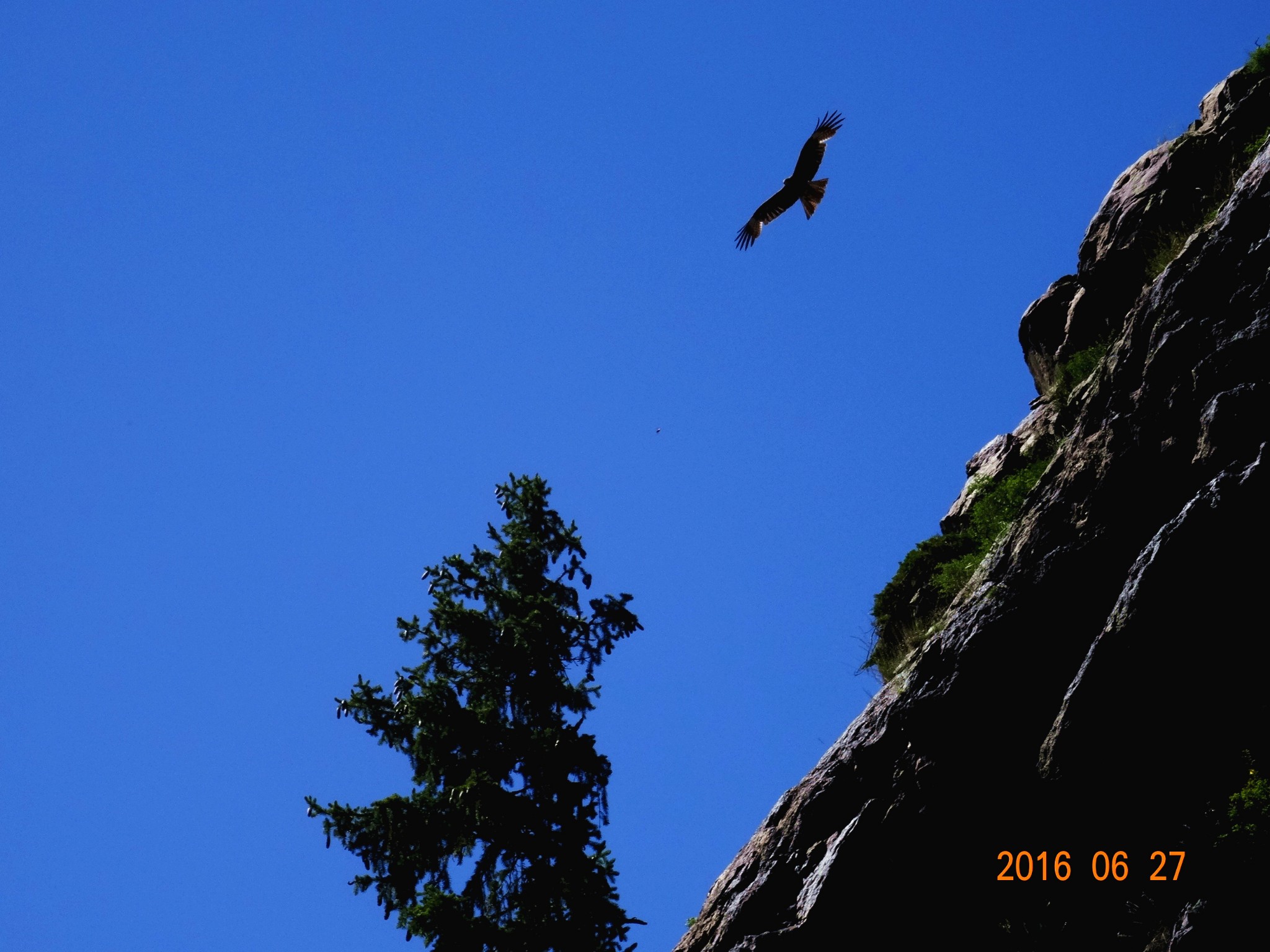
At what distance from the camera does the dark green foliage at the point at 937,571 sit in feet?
42.1

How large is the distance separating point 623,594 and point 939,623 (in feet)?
22.5

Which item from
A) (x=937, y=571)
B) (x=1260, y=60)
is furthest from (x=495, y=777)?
(x=1260, y=60)

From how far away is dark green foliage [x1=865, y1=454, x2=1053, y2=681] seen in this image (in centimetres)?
1284

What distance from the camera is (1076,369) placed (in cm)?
1346

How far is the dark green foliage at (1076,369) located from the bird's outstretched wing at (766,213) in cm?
472

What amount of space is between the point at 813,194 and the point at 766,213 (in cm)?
76

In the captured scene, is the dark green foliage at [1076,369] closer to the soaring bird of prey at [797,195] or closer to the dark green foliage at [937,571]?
the dark green foliage at [937,571]

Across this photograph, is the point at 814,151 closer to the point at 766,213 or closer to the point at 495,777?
the point at 766,213

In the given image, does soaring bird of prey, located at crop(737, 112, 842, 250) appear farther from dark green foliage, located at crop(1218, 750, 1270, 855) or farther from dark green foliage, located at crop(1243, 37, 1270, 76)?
dark green foliage, located at crop(1218, 750, 1270, 855)
